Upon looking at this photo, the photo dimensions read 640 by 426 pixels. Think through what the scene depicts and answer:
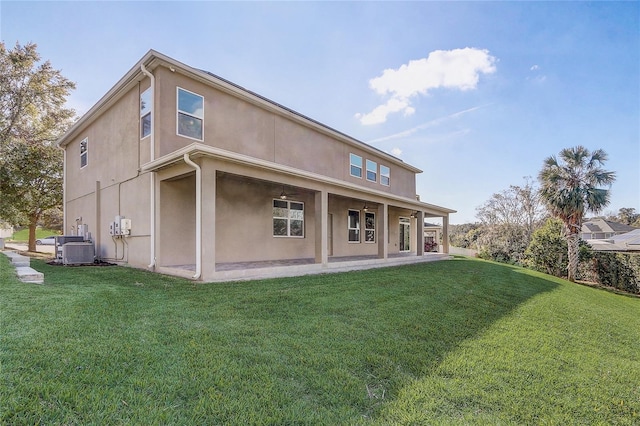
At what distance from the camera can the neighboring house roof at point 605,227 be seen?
128ft

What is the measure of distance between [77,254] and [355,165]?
11395 mm

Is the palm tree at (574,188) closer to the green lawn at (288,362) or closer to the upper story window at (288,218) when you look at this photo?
the green lawn at (288,362)

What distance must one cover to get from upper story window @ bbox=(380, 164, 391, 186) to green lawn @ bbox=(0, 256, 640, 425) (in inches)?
466

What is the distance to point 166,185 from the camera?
27.7 feet

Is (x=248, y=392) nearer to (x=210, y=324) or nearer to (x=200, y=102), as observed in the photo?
(x=210, y=324)

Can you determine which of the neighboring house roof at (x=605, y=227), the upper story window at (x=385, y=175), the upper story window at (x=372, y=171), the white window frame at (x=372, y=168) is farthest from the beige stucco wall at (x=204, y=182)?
the neighboring house roof at (x=605, y=227)

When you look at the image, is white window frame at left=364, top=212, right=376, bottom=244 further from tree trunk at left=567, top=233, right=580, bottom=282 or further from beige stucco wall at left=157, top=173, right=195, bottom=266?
tree trunk at left=567, top=233, right=580, bottom=282

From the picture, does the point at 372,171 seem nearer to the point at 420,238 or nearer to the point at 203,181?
the point at 420,238

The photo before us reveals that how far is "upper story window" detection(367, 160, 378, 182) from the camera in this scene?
16156 millimetres

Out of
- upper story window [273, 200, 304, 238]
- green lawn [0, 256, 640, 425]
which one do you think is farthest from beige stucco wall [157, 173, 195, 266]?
upper story window [273, 200, 304, 238]

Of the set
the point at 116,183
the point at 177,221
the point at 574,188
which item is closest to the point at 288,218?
the point at 177,221

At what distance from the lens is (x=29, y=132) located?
17297mm

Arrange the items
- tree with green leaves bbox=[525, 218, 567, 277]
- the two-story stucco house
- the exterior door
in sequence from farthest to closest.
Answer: the exterior door < tree with green leaves bbox=[525, 218, 567, 277] < the two-story stucco house

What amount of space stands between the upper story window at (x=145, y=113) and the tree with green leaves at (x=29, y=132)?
11.4m
